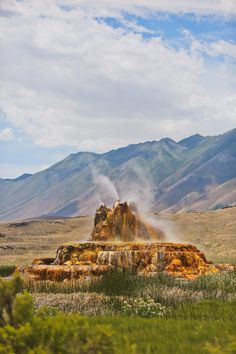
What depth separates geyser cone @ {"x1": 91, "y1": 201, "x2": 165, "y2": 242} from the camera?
35000mm

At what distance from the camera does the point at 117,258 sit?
25.8 meters

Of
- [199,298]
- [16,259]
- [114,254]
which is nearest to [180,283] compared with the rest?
[199,298]

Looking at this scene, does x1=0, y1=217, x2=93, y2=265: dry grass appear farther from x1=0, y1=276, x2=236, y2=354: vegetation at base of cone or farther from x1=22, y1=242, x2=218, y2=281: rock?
x1=0, y1=276, x2=236, y2=354: vegetation at base of cone

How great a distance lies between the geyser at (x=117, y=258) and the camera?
2522 cm

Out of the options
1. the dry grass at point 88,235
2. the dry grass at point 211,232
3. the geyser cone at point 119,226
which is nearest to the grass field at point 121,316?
the geyser cone at point 119,226

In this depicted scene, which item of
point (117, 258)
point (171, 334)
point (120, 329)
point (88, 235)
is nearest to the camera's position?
point (171, 334)

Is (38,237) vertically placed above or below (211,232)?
below

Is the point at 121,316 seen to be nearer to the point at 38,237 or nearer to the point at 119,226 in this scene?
the point at 119,226

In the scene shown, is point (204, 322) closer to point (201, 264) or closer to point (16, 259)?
point (201, 264)

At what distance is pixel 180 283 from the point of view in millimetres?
20250

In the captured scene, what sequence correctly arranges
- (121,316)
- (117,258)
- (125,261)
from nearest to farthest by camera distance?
(121,316) < (117,258) < (125,261)

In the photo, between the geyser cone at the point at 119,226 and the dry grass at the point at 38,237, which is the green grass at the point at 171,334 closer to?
the geyser cone at the point at 119,226

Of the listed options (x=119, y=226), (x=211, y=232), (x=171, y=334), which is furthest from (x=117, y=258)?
(x=211, y=232)

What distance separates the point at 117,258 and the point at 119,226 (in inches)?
378
